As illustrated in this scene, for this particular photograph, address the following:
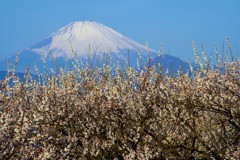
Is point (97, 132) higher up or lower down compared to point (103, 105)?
lower down

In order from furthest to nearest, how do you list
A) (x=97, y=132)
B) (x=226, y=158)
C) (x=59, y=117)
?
(x=59, y=117) < (x=97, y=132) < (x=226, y=158)

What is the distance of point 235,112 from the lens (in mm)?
8859

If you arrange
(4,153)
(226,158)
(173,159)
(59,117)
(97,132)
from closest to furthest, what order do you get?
(4,153) → (226,158) → (173,159) → (97,132) → (59,117)

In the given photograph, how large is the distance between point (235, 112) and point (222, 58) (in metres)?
2.01

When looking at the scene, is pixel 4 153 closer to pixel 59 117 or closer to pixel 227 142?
pixel 59 117

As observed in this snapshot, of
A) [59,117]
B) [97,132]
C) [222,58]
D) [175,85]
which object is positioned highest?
[222,58]

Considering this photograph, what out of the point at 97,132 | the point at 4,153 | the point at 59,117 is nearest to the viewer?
the point at 4,153

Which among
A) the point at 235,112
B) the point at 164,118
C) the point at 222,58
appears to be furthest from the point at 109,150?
the point at 222,58

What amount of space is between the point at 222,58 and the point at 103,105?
3260 mm

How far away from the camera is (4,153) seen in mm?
6566

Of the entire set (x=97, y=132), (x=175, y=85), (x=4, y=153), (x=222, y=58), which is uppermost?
(x=222, y=58)

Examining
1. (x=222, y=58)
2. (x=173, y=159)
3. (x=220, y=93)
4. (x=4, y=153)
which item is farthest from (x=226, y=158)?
(x=4, y=153)

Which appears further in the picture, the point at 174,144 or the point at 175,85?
the point at 175,85

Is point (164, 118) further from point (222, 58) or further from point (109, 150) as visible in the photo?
point (222, 58)
